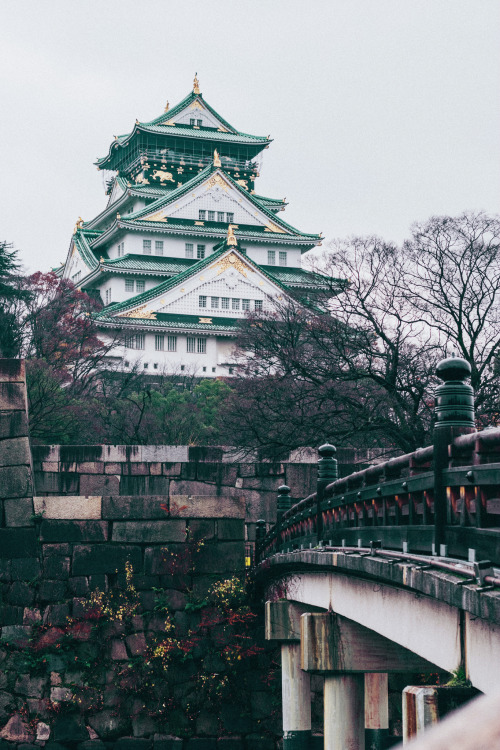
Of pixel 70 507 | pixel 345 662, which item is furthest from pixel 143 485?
pixel 345 662

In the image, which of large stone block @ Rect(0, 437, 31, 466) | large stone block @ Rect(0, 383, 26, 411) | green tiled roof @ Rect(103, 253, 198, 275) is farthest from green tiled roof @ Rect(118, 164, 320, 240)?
large stone block @ Rect(0, 437, 31, 466)

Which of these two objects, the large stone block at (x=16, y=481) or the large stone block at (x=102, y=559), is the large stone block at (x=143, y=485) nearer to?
the large stone block at (x=16, y=481)

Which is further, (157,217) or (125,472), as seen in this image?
(157,217)

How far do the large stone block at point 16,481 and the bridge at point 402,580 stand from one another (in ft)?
17.7

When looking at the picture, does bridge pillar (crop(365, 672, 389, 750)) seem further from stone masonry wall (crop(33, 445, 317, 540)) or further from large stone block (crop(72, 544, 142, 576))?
stone masonry wall (crop(33, 445, 317, 540))

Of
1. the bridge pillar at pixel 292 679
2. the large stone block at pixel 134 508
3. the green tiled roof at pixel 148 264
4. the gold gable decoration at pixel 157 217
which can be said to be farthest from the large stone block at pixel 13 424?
the gold gable decoration at pixel 157 217

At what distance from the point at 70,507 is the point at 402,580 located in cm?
1155

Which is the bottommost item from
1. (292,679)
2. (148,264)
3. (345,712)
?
(292,679)

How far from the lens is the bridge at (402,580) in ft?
17.9

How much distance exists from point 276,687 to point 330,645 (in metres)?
6.75

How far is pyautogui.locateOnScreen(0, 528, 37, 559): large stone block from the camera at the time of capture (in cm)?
1741

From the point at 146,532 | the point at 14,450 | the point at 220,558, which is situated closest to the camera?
the point at 146,532

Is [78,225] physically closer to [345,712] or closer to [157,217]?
[157,217]

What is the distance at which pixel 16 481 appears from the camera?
17766mm
